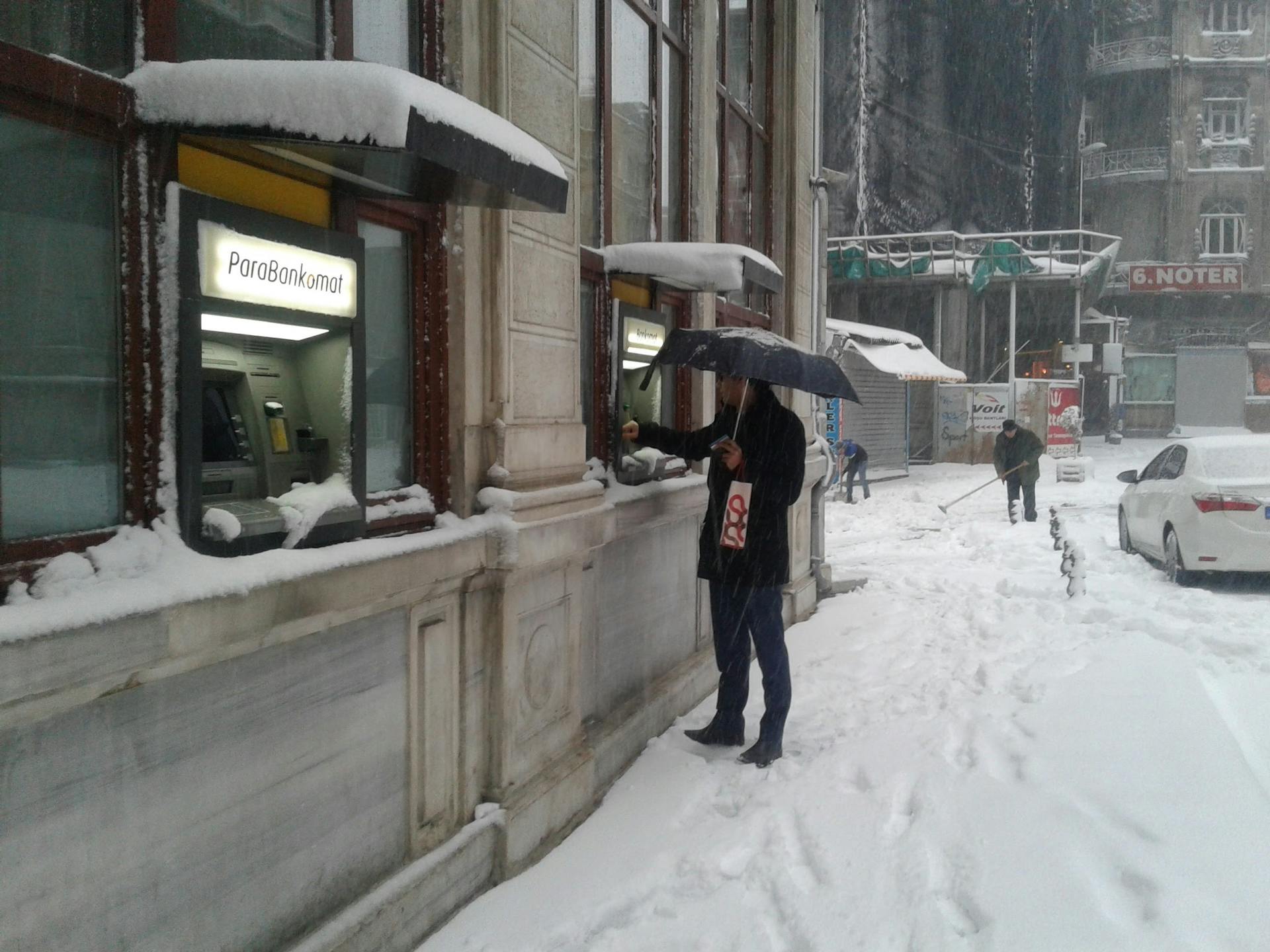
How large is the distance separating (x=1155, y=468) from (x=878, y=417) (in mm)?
13235

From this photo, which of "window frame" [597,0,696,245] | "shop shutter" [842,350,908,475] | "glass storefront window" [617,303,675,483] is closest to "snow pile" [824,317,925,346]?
"shop shutter" [842,350,908,475]

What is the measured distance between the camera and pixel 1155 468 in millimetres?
10898

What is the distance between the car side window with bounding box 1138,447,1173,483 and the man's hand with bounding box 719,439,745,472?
7.65 meters

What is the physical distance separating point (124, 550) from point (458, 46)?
2292mm

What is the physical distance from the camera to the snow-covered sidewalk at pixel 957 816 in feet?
10.8

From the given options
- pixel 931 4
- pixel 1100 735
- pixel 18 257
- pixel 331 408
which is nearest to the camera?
pixel 18 257

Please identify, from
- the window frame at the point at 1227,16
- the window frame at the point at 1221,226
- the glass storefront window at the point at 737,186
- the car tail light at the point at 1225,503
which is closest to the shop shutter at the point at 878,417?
the car tail light at the point at 1225,503

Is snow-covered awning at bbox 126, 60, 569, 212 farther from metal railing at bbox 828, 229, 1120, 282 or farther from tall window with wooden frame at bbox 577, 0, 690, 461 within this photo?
metal railing at bbox 828, 229, 1120, 282

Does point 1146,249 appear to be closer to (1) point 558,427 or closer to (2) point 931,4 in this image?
(2) point 931,4

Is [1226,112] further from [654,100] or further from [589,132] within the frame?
[589,132]

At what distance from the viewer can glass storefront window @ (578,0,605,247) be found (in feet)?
16.4

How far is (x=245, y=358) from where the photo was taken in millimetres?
2846

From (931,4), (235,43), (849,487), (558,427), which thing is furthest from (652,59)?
(931,4)

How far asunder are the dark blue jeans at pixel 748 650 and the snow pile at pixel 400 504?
1866 mm
